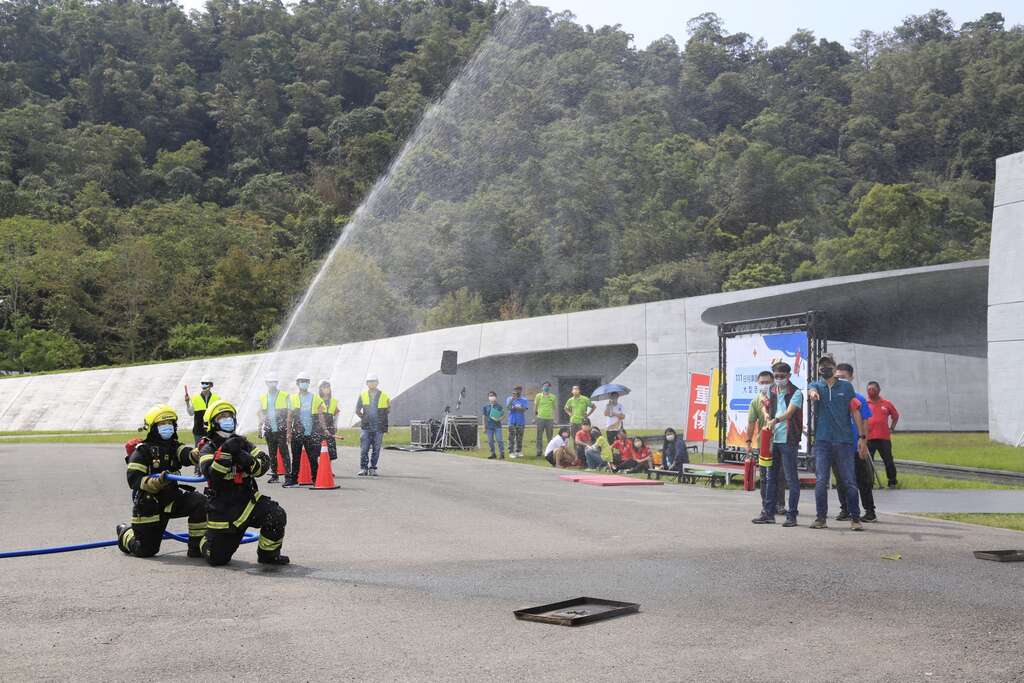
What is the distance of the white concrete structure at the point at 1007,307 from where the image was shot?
81.9ft

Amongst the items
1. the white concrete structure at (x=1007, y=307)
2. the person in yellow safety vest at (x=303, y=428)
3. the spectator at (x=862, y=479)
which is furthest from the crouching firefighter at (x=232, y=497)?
the white concrete structure at (x=1007, y=307)

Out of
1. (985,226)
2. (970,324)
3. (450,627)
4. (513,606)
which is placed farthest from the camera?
(985,226)

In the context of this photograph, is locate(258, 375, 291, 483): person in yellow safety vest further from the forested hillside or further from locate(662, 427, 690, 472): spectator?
the forested hillside

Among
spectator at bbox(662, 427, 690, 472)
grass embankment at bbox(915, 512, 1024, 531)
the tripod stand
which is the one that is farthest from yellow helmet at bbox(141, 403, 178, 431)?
the tripod stand

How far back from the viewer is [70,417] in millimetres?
46281

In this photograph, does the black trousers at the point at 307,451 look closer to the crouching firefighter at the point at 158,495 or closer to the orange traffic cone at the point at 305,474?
the orange traffic cone at the point at 305,474

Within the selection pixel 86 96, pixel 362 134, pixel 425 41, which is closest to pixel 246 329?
pixel 362 134

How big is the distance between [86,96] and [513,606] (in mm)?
114506

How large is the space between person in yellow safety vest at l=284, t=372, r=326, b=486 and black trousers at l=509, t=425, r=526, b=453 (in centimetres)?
844

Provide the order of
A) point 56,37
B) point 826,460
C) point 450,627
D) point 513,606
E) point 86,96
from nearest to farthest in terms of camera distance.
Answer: point 450,627, point 513,606, point 826,460, point 86,96, point 56,37

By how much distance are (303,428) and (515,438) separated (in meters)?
9.12

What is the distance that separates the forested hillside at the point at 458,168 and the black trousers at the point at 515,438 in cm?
3269

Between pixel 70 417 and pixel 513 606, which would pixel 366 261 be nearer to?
pixel 70 417

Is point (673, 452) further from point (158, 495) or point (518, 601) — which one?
point (518, 601)
